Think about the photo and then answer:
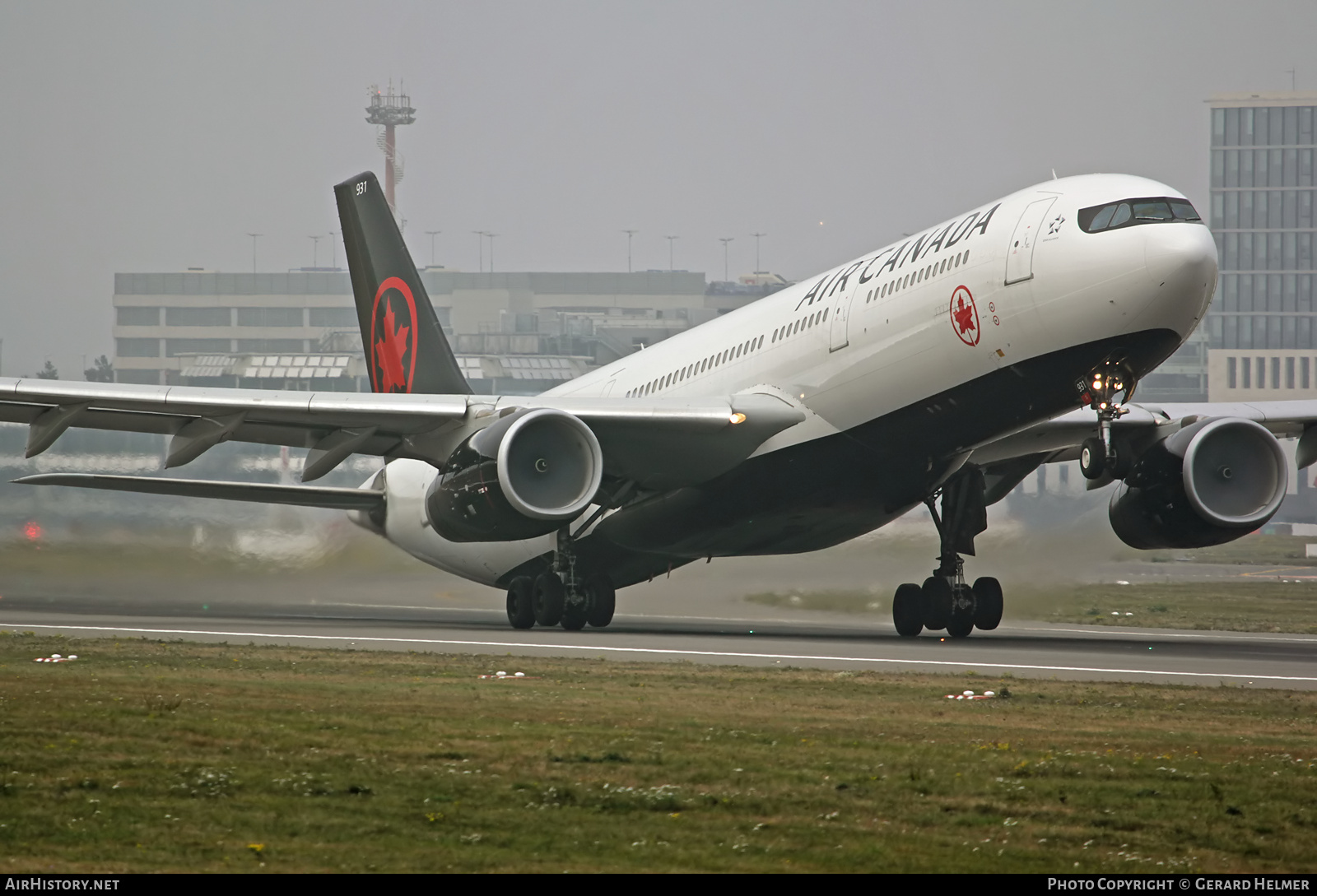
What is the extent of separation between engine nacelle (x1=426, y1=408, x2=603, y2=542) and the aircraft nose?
7.62m

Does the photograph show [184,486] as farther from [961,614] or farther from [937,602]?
[961,614]

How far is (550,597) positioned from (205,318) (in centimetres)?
9915

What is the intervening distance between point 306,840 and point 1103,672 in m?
12.1

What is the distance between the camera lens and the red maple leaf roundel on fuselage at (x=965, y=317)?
66.5 feet

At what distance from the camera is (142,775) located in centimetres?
975

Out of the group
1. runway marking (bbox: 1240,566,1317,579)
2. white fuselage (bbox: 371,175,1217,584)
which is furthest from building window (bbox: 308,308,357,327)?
white fuselage (bbox: 371,175,1217,584)

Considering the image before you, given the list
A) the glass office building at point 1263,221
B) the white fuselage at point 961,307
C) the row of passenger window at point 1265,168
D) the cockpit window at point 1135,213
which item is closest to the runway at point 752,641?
the white fuselage at point 961,307

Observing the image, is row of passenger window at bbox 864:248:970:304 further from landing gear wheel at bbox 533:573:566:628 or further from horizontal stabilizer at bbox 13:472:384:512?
horizontal stabilizer at bbox 13:472:384:512

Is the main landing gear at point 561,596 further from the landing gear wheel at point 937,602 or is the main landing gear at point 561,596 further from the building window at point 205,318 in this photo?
the building window at point 205,318

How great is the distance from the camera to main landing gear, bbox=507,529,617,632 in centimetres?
2488

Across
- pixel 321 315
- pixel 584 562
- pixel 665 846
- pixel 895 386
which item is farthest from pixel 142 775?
pixel 321 315

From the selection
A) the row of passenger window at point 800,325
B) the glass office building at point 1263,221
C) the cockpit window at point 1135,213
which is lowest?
the row of passenger window at point 800,325

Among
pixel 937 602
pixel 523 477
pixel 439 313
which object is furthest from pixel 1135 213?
pixel 439 313

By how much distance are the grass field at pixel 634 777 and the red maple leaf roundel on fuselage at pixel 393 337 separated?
1393 cm
